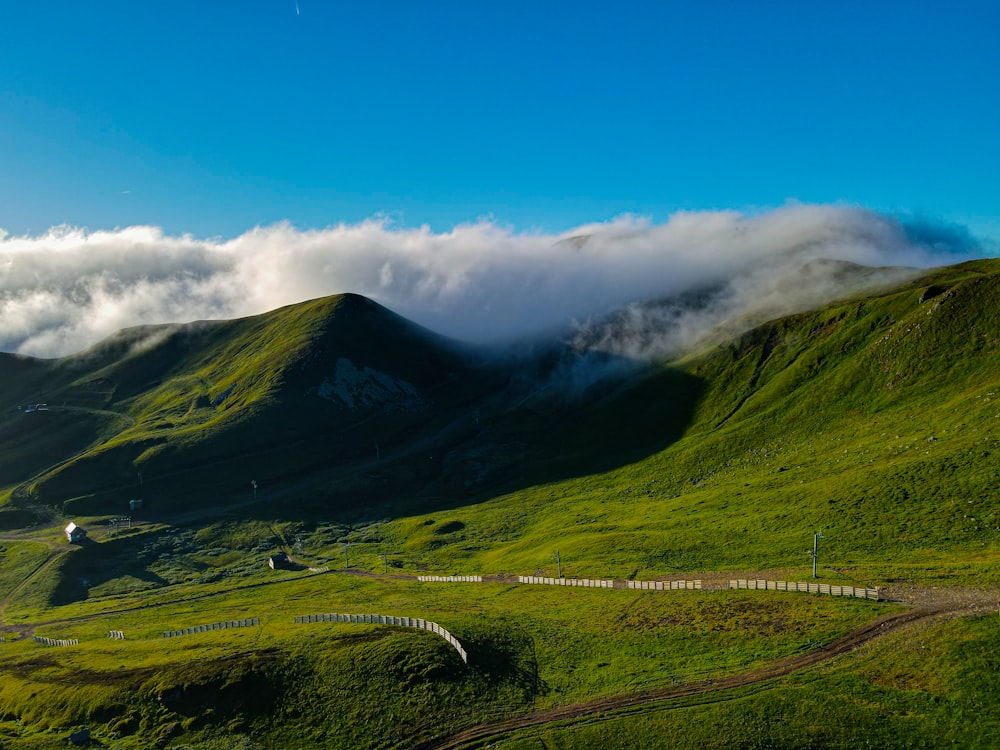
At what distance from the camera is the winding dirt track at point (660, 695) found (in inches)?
2189

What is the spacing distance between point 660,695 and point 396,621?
34.8 m

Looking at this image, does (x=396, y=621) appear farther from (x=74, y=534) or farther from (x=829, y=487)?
(x=74, y=534)

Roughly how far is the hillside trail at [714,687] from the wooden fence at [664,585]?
2339cm

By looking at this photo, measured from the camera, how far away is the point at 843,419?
537 ft

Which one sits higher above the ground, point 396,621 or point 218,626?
point 396,621

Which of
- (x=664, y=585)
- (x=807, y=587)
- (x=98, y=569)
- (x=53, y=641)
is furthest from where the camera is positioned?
(x=98, y=569)

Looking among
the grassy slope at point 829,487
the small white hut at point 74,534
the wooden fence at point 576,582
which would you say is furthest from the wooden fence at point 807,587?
the small white hut at point 74,534

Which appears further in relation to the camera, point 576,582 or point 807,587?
point 576,582

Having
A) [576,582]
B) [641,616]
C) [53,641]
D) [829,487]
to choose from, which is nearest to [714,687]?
[641,616]

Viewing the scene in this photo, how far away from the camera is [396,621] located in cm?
8031

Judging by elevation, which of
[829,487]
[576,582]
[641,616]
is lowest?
[576,582]

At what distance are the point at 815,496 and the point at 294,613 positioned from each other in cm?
8666

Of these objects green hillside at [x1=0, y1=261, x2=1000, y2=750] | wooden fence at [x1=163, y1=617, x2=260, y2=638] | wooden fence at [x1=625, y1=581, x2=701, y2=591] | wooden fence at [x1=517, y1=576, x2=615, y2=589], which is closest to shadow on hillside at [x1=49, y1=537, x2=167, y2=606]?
green hillside at [x1=0, y1=261, x2=1000, y2=750]

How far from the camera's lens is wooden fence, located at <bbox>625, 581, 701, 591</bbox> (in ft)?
273
